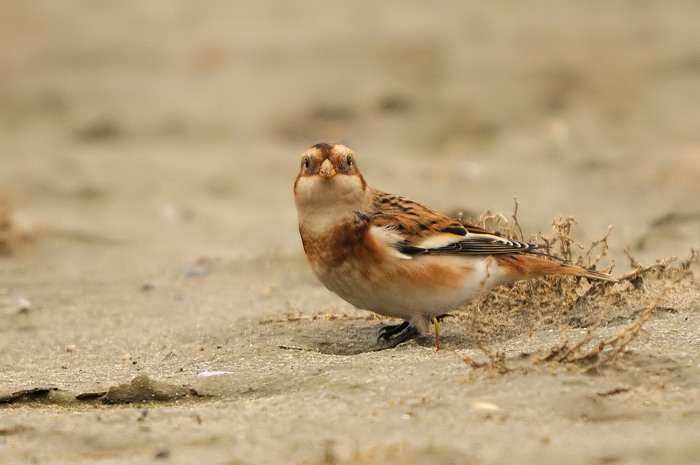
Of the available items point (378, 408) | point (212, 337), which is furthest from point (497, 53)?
point (378, 408)

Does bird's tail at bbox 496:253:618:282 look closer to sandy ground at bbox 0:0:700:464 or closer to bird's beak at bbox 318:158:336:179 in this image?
sandy ground at bbox 0:0:700:464

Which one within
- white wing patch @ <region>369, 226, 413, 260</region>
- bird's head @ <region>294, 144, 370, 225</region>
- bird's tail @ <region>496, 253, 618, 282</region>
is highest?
bird's head @ <region>294, 144, 370, 225</region>

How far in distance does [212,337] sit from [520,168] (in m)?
5.55

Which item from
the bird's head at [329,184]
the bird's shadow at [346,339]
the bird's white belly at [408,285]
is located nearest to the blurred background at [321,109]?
the bird's shadow at [346,339]

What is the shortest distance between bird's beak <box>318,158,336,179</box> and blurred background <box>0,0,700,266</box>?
151 inches

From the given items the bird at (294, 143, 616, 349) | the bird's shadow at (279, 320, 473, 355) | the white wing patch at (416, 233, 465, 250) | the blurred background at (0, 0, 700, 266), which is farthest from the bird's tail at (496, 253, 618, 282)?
the blurred background at (0, 0, 700, 266)

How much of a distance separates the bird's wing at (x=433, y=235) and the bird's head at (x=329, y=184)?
0.14 metres

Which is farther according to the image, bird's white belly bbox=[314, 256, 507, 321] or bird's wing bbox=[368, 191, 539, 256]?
bird's wing bbox=[368, 191, 539, 256]

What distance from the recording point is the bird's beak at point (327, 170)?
5285mm

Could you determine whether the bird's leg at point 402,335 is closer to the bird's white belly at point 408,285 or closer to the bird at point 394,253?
the bird at point 394,253

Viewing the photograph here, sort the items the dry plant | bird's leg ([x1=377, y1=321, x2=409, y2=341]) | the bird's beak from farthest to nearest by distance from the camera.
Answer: bird's leg ([x1=377, y1=321, x2=409, y2=341]) → the dry plant → the bird's beak

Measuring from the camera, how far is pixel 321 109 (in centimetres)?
1212

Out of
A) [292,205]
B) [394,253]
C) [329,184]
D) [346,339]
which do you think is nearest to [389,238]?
[394,253]

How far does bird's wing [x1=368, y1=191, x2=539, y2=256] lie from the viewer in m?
5.29
